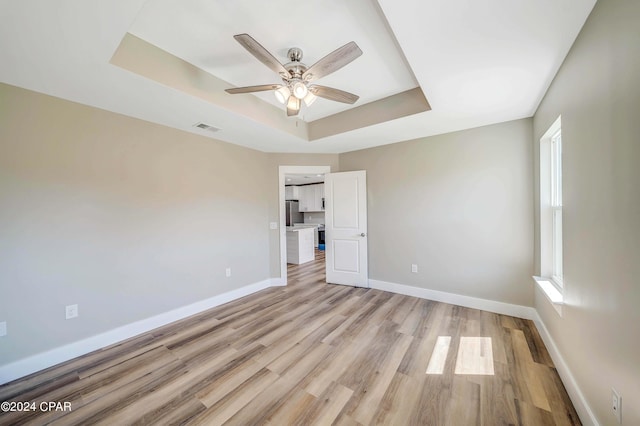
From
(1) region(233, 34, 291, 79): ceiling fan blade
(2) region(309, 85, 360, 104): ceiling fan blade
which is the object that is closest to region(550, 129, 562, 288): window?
(2) region(309, 85, 360, 104): ceiling fan blade

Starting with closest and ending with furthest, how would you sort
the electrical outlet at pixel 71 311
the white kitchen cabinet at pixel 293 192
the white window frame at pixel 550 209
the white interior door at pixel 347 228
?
the electrical outlet at pixel 71 311, the white window frame at pixel 550 209, the white interior door at pixel 347 228, the white kitchen cabinet at pixel 293 192

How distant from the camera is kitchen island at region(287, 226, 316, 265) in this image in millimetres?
5883

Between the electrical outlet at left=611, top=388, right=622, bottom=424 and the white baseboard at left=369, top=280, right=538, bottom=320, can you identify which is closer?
the electrical outlet at left=611, top=388, right=622, bottom=424

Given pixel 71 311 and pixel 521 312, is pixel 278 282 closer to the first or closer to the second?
pixel 71 311

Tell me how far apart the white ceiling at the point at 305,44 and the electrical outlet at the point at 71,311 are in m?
1.92

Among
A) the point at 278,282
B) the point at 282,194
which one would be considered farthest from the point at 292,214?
the point at 278,282

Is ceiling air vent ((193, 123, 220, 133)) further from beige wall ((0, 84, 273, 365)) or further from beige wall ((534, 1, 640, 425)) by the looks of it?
beige wall ((534, 1, 640, 425))

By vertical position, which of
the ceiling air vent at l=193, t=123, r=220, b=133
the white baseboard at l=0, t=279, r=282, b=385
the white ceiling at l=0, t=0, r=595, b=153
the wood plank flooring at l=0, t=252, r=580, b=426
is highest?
the white ceiling at l=0, t=0, r=595, b=153

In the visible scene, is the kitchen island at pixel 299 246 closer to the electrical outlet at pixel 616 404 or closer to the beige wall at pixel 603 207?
the beige wall at pixel 603 207

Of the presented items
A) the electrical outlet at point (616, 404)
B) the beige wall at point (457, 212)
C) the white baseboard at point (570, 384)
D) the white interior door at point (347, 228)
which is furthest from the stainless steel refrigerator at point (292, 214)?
the electrical outlet at point (616, 404)

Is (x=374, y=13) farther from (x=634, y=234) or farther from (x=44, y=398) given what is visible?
(x=44, y=398)

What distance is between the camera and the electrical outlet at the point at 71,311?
85.8 inches

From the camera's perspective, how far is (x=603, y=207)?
1.21m

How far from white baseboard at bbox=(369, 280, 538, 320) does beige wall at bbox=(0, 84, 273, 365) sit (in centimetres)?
256
